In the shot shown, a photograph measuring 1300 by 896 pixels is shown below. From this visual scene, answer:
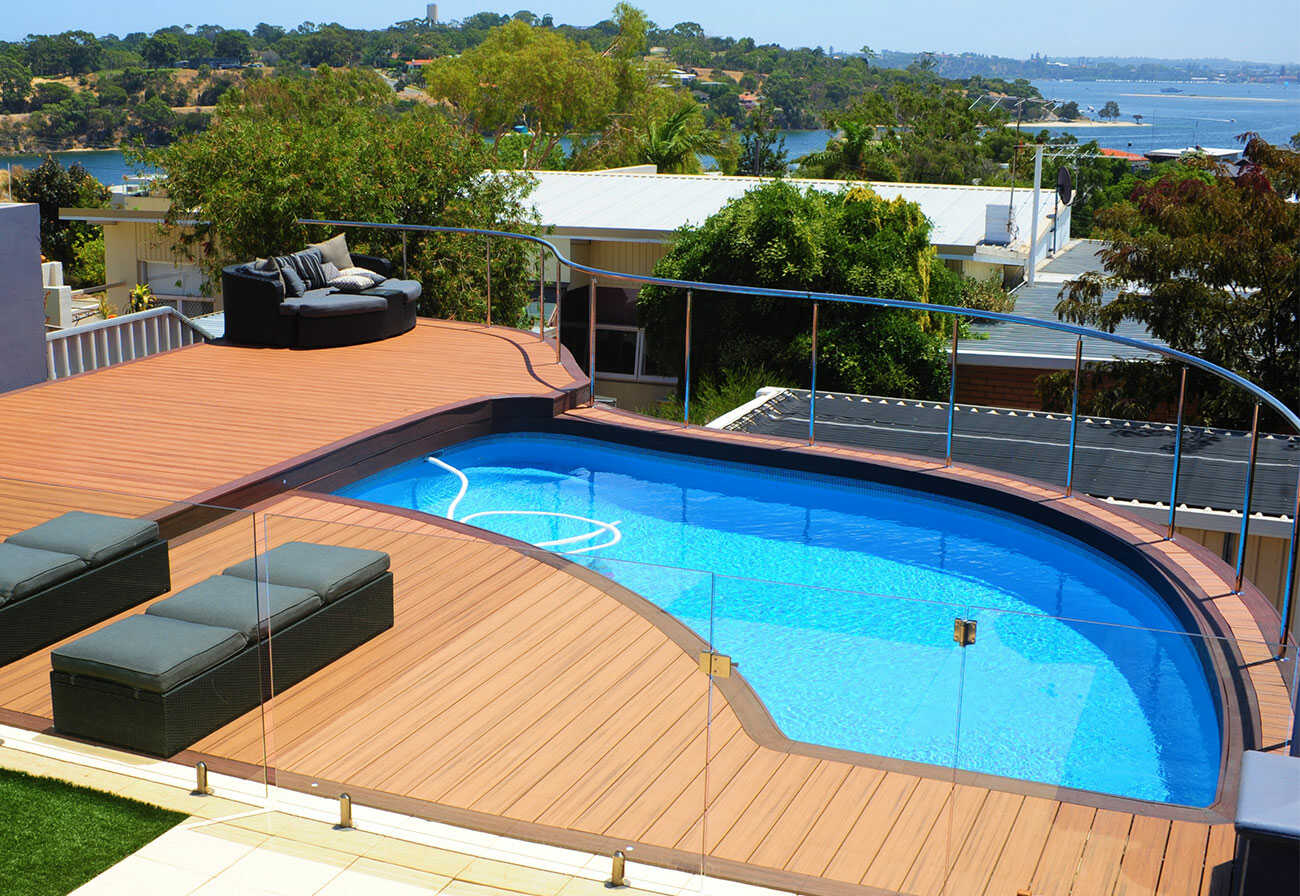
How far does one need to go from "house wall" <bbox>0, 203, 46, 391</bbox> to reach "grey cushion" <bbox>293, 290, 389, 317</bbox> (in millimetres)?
1936

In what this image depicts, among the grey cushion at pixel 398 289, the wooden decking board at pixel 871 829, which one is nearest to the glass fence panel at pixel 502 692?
the wooden decking board at pixel 871 829

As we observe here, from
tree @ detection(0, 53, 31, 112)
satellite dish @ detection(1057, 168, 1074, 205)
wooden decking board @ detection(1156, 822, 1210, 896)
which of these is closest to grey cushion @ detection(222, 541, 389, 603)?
wooden decking board @ detection(1156, 822, 1210, 896)

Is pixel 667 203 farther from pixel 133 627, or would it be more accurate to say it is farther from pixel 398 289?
pixel 133 627

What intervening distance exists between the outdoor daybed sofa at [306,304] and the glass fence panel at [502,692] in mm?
6142

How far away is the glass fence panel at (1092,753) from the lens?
351 cm

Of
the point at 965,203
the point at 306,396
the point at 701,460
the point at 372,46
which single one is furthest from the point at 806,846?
the point at 372,46

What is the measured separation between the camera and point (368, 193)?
13.3m

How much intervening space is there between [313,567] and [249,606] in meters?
0.26

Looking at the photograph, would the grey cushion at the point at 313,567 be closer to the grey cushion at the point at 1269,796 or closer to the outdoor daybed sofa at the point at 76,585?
the outdoor daybed sofa at the point at 76,585

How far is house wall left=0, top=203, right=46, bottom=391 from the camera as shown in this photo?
9336mm

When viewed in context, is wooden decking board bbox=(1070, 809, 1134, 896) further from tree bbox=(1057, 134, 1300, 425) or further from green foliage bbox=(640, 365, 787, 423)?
tree bbox=(1057, 134, 1300, 425)

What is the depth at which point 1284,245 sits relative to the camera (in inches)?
671

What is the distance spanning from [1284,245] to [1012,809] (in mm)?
15851

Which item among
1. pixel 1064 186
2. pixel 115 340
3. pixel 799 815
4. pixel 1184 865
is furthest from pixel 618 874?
pixel 1064 186
